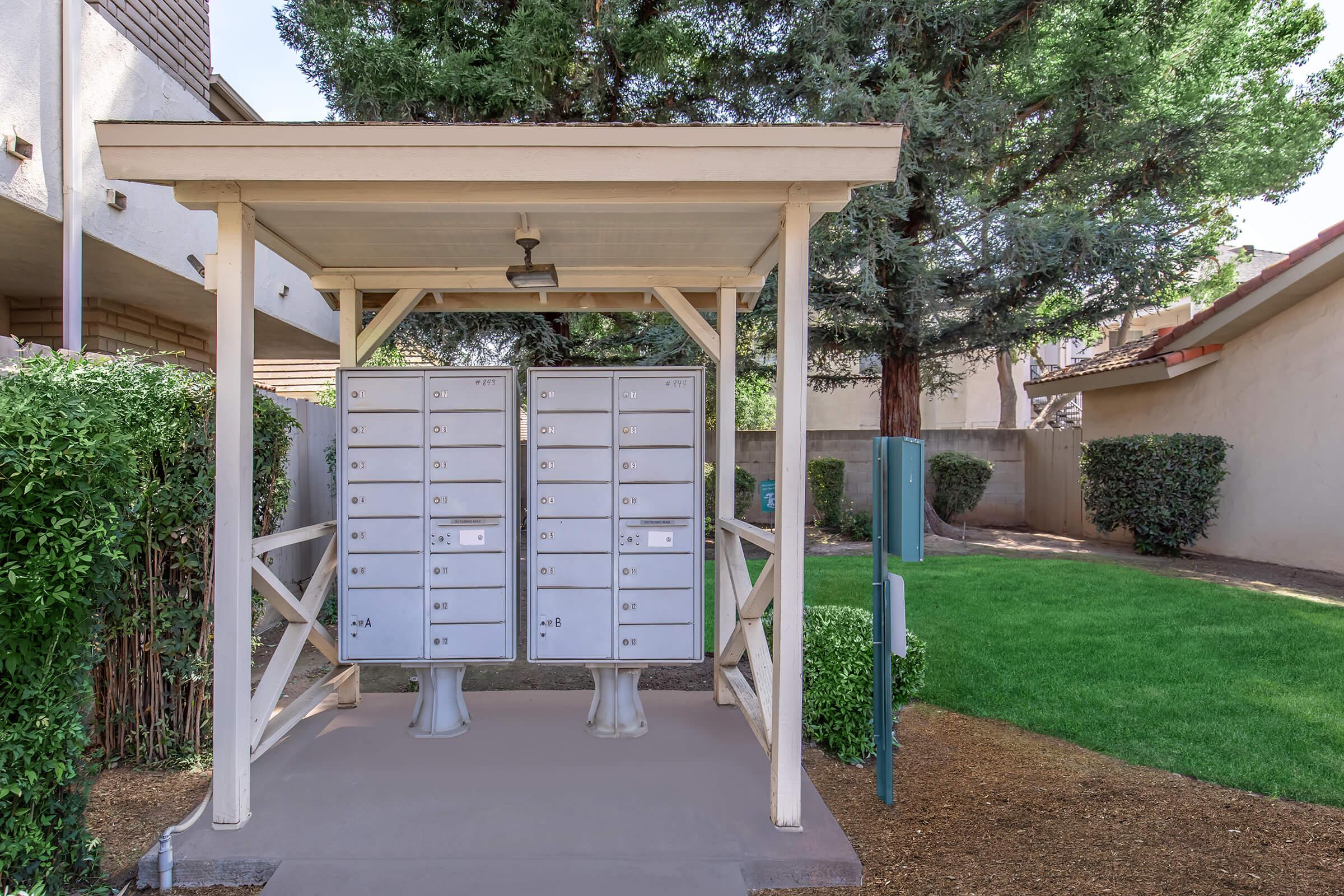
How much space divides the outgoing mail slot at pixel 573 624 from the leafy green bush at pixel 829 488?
7756 mm

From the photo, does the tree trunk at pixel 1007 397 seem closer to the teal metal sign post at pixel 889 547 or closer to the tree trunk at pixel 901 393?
the tree trunk at pixel 901 393

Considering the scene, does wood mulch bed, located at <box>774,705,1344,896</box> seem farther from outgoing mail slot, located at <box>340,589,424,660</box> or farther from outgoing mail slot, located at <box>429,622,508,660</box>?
outgoing mail slot, located at <box>340,589,424,660</box>

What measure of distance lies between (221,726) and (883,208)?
750cm

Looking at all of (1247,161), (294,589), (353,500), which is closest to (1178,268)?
(1247,161)

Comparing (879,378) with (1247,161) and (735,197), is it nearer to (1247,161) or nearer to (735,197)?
(1247,161)

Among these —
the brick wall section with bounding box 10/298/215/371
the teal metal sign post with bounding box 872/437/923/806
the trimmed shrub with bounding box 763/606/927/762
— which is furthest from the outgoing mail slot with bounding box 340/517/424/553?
the brick wall section with bounding box 10/298/215/371

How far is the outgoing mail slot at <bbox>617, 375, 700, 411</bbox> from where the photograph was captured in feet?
12.2

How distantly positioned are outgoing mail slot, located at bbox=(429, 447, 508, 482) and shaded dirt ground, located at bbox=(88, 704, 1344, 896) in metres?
1.74

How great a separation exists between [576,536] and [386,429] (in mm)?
1061

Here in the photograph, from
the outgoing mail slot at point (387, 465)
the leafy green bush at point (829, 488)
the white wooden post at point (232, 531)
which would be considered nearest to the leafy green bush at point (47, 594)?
the white wooden post at point (232, 531)

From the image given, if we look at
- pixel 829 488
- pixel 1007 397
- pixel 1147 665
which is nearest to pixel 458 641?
pixel 1147 665

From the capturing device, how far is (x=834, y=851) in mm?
2674

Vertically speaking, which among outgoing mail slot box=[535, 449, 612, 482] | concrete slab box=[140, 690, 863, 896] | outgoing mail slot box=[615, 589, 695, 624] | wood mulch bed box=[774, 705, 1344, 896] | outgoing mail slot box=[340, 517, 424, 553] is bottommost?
wood mulch bed box=[774, 705, 1344, 896]

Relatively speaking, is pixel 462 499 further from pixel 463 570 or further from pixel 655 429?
pixel 655 429
